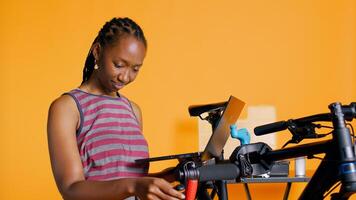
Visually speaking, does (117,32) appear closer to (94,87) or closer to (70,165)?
(94,87)

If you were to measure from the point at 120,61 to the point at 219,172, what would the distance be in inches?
20.1

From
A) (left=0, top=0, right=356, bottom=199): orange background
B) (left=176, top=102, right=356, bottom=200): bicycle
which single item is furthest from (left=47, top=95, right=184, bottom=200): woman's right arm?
(left=0, top=0, right=356, bottom=199): orange background

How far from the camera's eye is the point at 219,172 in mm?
898

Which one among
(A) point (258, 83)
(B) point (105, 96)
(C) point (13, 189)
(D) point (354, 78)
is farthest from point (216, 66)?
(B) point (105, 96)

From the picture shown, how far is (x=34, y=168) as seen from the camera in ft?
8.10

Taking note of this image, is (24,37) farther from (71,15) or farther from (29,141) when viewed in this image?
(29,141)

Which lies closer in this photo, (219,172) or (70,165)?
(219,172)

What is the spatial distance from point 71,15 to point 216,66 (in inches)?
31.8

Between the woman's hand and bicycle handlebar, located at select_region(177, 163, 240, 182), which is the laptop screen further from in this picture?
the woman's hand

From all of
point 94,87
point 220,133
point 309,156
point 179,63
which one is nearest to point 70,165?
point 94,87

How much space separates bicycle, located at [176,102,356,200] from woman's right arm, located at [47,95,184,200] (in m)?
0.11

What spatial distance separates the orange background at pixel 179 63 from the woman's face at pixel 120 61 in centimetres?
124

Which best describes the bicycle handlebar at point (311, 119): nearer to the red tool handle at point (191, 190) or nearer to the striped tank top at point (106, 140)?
the red tool handle at point (191, 190)

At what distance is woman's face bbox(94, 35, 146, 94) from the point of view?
130cm
